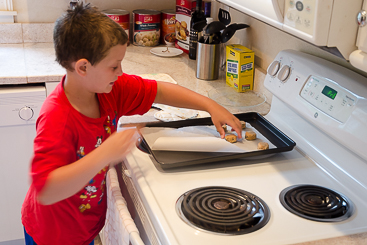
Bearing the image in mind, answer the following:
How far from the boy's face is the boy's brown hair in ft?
0.04

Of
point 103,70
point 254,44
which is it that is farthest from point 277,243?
point 254,44

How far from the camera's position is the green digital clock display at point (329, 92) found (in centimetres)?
110

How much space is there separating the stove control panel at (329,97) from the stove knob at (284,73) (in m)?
0.10

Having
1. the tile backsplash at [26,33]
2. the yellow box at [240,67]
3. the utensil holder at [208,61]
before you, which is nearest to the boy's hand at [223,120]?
the yellow box at [240,67]

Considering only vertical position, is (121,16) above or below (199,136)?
above

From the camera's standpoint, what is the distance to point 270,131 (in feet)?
4.30

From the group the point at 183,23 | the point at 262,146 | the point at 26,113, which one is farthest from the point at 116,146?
the point at 183,23

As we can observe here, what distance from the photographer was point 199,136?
4.12ft

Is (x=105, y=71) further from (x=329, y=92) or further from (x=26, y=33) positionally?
(x=26, y=33)

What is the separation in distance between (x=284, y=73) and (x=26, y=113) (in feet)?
3.71

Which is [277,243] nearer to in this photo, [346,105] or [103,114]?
[346,105]

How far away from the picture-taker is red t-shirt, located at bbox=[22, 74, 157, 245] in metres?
0.99

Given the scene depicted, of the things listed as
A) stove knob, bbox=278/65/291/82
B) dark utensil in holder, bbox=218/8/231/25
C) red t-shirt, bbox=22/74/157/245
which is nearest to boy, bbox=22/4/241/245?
red t-shirt, bbox=22/74/157/245

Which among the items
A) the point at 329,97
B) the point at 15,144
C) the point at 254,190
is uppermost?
the point at 329,97
